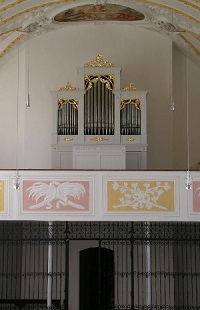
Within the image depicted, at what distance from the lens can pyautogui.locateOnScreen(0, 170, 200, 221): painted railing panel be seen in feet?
50.9

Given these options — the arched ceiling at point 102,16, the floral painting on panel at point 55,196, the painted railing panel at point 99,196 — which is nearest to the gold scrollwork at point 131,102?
the arched ceiling at point 102,16

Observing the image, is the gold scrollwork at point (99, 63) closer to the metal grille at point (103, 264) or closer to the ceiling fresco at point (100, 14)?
the ceiling fresco at point (100, 14)

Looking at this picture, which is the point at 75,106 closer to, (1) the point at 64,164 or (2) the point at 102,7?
(1) the point at 64,164

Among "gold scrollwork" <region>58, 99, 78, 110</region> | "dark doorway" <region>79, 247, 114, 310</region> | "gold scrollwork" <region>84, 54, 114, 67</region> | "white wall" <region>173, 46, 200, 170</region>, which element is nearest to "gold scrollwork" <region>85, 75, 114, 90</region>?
"gold scrollwork" <region>84, 54, 114, 67</region>

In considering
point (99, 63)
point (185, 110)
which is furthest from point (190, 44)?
point (99, 63)

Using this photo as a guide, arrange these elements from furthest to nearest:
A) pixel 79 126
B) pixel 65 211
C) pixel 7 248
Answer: pixel 7 248, pixel 79 126, pixel 65 211

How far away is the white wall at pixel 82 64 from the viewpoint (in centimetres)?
1958

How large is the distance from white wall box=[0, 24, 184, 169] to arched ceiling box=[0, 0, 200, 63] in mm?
364

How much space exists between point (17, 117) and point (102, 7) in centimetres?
401

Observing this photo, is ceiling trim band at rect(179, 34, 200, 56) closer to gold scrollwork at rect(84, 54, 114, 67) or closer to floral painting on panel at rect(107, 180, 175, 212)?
gold scrollwork at rect(84, 54, 114, 67)

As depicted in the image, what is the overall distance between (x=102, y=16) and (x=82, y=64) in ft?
4.89

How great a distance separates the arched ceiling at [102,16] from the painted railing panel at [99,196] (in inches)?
165

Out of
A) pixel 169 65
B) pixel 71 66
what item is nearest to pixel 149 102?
pixel 169 65

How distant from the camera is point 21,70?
1984 centimetres
